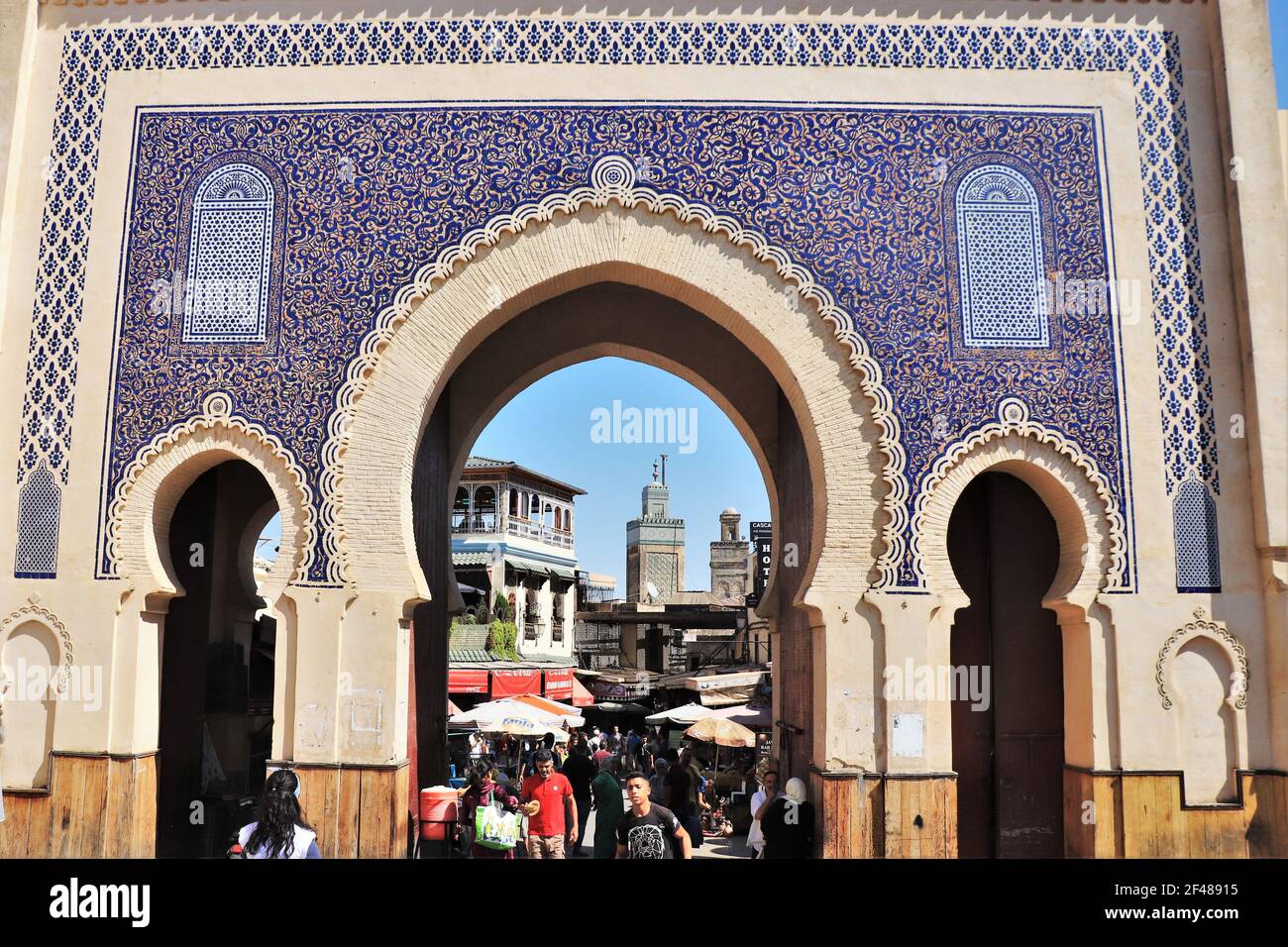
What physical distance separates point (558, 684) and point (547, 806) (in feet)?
53.2

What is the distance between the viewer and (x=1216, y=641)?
6953 mm

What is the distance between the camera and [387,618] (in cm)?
704

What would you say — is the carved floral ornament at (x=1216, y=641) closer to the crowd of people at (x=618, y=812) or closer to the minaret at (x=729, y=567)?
the crowd of people at (x=618, y=812)

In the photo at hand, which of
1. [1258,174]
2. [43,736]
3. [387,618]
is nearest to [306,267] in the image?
[387,618]

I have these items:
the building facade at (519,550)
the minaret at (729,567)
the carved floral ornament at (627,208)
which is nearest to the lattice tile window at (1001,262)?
the carved floral ornament at (627,208)

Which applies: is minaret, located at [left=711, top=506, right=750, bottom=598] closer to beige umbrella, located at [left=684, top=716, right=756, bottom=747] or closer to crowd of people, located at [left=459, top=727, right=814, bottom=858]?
beige umbrella, located at [left=684, top=716, right=756, bottom=747]

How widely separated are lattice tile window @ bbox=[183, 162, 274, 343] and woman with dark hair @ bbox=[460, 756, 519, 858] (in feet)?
10.5

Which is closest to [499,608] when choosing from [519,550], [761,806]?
[519,550]

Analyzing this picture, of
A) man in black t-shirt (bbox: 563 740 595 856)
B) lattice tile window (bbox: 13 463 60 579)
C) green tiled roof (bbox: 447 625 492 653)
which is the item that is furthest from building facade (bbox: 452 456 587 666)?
lattice tile window (bbox: 13 463 60 579)

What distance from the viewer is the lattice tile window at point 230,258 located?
734cm

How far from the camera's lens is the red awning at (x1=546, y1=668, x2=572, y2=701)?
2222 cm

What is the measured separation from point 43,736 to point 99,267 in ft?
9.65
